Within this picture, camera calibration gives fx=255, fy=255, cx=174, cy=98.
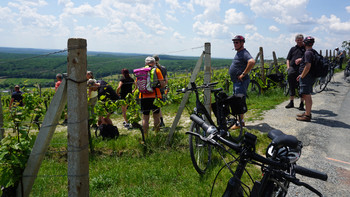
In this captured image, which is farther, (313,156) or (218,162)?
(313,156)

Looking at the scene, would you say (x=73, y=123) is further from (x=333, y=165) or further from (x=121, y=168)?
(x=333, y=165)

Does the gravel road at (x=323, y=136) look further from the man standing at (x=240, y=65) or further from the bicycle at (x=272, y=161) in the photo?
the bicycle at (x=272, y=161)

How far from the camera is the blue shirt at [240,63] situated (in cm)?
546

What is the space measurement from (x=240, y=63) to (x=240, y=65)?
0.15ft

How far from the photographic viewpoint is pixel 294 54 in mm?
7285

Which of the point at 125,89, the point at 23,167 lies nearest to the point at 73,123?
the point at 23,167

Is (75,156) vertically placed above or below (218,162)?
above

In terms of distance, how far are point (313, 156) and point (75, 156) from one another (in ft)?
13.1

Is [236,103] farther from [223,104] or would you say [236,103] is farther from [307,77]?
[307,77]

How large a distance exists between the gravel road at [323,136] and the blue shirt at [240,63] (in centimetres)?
142

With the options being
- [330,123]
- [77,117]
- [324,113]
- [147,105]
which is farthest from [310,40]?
[77,117]

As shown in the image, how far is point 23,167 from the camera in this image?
2682mm

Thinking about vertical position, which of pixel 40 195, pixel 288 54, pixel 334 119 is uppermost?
pixel 288 54

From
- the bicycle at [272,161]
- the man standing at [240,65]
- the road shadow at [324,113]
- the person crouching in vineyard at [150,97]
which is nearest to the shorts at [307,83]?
the road shadow at [324,113]
